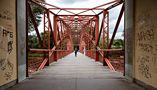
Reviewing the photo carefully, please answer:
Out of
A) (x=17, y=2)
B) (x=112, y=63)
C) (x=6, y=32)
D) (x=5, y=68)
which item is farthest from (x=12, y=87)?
(x=112, y=63)

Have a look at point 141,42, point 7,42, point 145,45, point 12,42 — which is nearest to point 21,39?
point 12,42

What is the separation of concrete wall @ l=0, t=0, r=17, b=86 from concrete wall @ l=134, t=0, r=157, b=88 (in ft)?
14.6

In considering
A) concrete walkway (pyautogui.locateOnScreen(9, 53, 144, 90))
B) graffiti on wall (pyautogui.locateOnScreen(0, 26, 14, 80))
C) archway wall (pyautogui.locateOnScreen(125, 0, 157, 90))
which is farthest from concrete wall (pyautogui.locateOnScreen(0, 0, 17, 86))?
archway wall (pyautogui.locateOnScreen(125, 0, 157, 90))

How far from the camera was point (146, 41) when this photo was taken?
923 cm

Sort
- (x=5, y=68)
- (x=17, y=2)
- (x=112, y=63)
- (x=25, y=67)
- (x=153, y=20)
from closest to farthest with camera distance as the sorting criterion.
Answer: (x=153, y=20)
(x=5, y=68)
(x=17, y=2)
(x=25, y=67)
(x=112, y=63)

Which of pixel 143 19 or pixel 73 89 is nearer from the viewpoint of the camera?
pixel 73 89

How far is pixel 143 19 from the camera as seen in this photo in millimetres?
9586

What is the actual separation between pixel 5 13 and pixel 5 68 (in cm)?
178

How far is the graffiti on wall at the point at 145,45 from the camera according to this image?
8.54 meters

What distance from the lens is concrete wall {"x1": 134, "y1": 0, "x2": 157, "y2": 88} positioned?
27.3 ft

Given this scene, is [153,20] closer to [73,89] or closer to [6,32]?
[73,89]

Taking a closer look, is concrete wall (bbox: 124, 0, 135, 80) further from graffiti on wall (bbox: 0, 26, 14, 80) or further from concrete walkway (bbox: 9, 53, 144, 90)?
graffiti on wall (bbox: 0, 26, 14, 80)

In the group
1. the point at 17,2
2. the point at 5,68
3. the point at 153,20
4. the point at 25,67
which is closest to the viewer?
the point at 153,20

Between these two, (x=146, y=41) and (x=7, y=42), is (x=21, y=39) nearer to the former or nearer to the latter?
(x=7, y=42)
